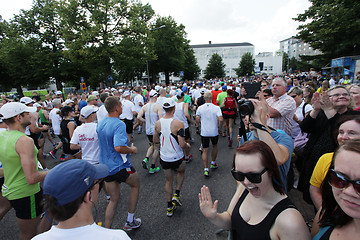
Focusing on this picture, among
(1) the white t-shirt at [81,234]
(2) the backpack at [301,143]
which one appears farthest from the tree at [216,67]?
(1) the white t-shirt at [81,234]

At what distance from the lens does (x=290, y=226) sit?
1188 millimetres

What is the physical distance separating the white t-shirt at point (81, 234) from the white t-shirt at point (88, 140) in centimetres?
240

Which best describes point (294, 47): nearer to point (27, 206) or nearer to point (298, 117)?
point (298, 117)

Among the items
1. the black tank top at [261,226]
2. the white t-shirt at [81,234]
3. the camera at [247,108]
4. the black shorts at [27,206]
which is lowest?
the black shorts at [27,206]

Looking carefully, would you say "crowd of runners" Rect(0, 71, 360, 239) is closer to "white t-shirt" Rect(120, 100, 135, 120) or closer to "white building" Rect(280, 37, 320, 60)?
"white t-shirt" Rect(120, 100, 135, 120)

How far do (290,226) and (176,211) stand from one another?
276cm

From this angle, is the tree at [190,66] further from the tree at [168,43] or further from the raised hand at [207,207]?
the raised hand at [207,207]

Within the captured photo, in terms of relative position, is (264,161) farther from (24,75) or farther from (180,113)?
(24,75)

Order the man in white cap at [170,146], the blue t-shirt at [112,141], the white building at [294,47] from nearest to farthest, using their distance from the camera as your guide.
Result: the blue t-shirt at [112,141] → the man in white cap at [170,146] → the white building at [294,47]

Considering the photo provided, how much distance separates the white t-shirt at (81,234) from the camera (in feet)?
3.57

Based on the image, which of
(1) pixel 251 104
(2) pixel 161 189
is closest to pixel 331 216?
(1) pixel 251 104

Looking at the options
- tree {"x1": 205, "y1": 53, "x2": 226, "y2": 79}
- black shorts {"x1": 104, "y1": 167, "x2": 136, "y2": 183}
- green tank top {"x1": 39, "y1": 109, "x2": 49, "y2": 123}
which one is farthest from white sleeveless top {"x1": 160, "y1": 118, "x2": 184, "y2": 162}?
tree {"x1": 205, "y1": 53, "x2": 226, "y2": 79}

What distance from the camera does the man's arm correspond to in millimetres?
2186

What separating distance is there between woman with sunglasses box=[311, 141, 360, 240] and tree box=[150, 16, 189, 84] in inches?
1426
